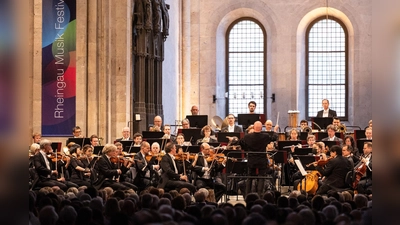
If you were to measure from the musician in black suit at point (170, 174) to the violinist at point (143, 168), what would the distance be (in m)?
0.33

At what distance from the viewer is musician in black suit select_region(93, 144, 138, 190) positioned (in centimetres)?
1412

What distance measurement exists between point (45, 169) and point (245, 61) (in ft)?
50.1

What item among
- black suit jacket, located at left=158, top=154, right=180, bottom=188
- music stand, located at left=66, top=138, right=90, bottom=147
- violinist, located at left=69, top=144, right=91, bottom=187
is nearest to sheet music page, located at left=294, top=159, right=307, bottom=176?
black suit jacket, located at left=158, top=154, right=180, bottom=188

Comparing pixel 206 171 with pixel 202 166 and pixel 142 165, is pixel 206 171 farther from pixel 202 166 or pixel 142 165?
pixel 142 165

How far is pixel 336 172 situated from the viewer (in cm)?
1396

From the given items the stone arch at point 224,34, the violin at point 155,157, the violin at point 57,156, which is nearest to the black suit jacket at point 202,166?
the violin at point 155,157

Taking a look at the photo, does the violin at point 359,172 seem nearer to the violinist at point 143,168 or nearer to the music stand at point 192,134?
the violinist at point 143,168

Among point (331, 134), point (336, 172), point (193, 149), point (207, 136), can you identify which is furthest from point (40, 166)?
point (331, 134)

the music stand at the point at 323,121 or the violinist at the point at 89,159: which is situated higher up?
the music stand at the point at 323,121

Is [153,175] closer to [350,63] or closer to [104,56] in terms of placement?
[104,56]

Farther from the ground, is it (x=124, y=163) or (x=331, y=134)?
(x=331, y=134)

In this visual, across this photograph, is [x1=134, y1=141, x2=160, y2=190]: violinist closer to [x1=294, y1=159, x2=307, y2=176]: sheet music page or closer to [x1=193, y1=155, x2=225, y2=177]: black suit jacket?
[x1=193, y1=155, x2=225, y2=177]: black suit jacket

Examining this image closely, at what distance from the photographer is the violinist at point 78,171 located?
14547 mm

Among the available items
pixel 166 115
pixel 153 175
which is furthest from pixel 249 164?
pixel 166 115
